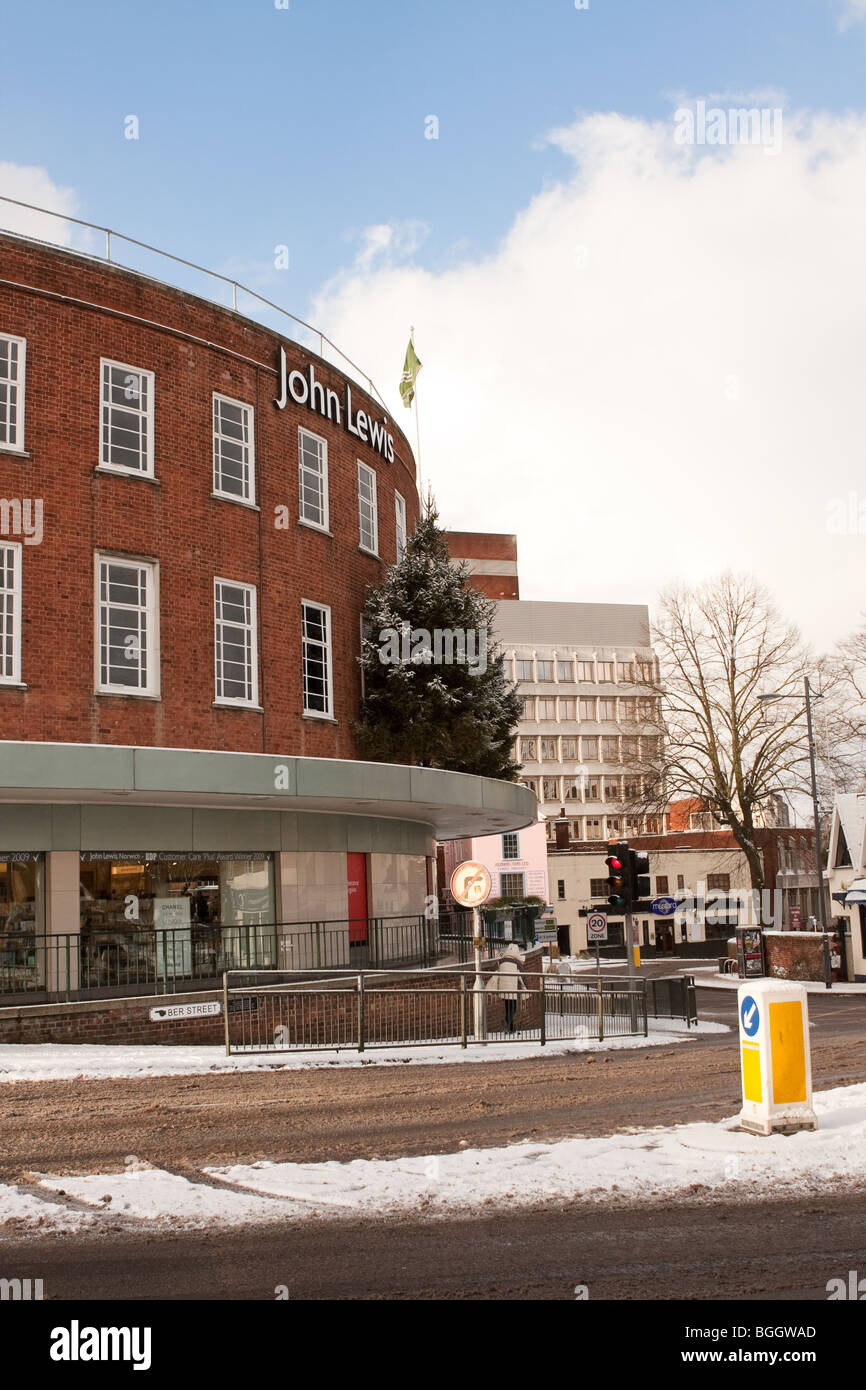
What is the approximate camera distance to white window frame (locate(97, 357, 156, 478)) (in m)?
21.2

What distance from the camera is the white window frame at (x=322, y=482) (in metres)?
24.7

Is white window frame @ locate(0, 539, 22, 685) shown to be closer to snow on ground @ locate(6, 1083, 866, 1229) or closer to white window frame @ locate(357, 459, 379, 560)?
white window frame @ locate(357, 459, 379, 560)

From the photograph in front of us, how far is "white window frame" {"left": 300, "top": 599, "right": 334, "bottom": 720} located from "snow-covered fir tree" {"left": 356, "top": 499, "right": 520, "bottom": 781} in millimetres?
878

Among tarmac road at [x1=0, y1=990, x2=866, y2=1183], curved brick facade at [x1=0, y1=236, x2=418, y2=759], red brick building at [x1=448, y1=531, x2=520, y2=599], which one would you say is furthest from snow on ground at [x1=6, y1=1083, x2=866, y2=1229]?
red brick building at [x1=448, y1=531, x2=520, y2=599]

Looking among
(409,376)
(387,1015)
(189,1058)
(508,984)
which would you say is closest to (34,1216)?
(189,1058)

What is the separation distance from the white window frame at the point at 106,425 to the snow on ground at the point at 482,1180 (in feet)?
46.9

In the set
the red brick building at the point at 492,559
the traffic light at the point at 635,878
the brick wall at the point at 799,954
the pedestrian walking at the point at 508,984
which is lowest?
the brick wall at the point at 799,954

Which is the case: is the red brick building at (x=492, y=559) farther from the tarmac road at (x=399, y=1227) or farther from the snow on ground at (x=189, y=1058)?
the tarmac road at (x=399, y=1227)

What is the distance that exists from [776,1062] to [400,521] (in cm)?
2145

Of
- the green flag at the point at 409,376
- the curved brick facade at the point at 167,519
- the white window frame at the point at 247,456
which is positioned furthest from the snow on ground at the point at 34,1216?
the green flag at the point at 409,376

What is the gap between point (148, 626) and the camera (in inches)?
842

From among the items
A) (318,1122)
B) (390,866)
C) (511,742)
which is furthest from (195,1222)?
(511,742)

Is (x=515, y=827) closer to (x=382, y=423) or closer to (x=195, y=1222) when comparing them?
(x=382, y=423)
